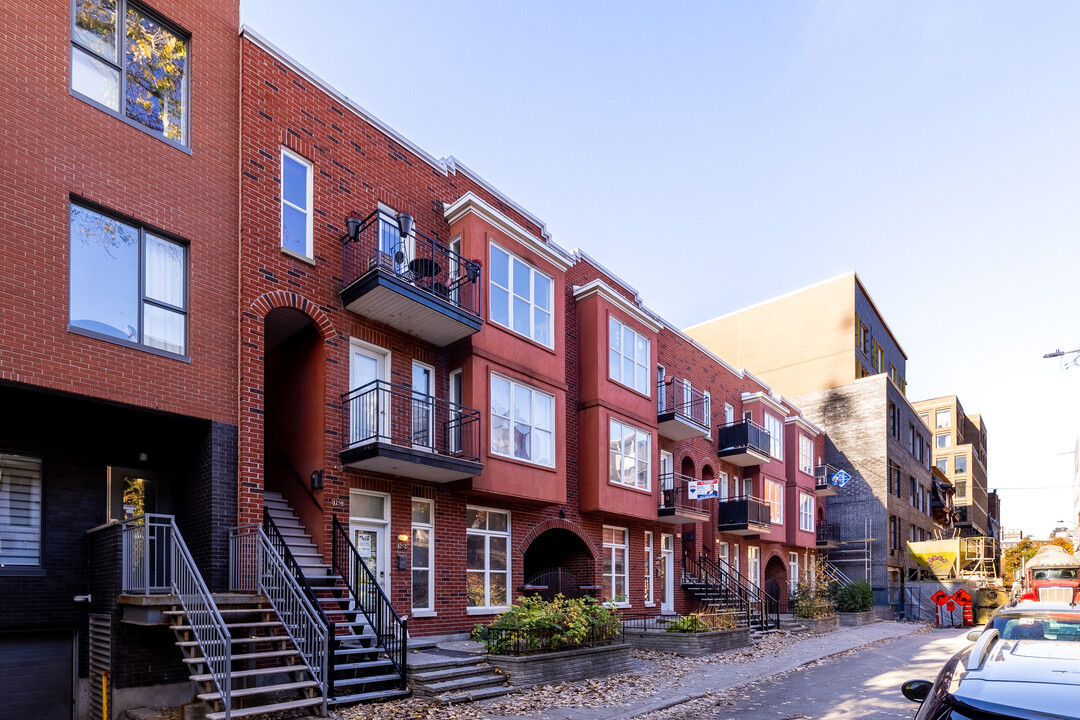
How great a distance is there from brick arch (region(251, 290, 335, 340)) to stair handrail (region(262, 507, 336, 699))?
3.30 m

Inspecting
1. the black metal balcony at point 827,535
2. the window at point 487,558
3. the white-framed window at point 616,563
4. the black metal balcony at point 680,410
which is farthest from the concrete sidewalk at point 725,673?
the black metal balcony at point 827,535

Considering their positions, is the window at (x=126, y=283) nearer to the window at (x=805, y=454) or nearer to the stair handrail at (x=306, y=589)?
the stair handrail at (x=306, y=589)

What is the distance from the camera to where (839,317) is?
149 ft

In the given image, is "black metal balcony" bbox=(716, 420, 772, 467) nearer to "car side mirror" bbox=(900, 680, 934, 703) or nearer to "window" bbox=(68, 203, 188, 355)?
"window" bbox=(68, 203, 188, 355)

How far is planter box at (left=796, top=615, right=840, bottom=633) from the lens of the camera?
86.1 ft

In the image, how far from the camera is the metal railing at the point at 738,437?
29094 millimetres

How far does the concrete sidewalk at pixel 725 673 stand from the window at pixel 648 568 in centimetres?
413

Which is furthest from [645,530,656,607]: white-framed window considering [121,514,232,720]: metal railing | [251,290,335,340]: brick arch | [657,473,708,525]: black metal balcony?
[121,514,232,720]: metal railing

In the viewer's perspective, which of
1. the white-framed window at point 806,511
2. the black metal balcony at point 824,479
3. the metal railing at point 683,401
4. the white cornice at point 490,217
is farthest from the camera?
the black metal balcony at point 824,479

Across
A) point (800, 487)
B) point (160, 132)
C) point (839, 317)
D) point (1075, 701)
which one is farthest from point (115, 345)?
point (839, 317)

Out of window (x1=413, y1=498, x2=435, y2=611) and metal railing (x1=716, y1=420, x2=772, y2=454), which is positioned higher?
metal railing (x1=716, y1=420, x2=772, y2=454)

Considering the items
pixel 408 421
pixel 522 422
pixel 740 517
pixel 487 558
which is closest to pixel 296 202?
pixel 408 421

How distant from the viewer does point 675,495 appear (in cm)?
2383

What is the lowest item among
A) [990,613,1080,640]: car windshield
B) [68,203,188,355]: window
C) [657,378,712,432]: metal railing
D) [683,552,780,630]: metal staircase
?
[683,552,780,630]: metal staircase
